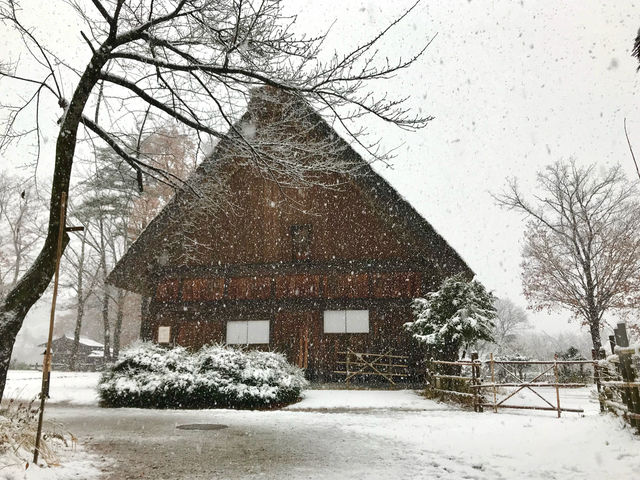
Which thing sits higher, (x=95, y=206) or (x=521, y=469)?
(x=95, y=206)

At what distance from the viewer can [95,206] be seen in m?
24.3

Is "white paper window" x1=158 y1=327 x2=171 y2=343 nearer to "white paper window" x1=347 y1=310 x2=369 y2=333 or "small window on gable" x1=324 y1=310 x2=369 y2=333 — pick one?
"small window on gable" x1=324 y1=310 x2=369 y2=333

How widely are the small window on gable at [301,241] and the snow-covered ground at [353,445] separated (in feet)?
23.5

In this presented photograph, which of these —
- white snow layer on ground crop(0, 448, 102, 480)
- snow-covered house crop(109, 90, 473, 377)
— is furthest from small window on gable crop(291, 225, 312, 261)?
white snow layer on ground crop(0, 448, 102, 480)

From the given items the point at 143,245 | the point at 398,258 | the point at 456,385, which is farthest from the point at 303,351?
the point at 143,245

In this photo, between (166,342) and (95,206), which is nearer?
(166,342)

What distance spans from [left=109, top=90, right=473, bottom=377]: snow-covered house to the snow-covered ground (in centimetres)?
604

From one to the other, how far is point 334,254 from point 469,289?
4.90m

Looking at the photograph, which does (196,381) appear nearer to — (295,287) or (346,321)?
(295,287)

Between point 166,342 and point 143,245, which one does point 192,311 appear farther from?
point 143,245

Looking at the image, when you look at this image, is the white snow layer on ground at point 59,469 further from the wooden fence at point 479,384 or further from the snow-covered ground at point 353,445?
the wooden fence at point 479,384

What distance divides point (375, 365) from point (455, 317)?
405 centimetres

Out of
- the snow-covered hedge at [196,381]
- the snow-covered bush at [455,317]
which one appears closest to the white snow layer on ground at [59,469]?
the snow-covered hedge at [196,381]

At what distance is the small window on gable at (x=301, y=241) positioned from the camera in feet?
51.7
